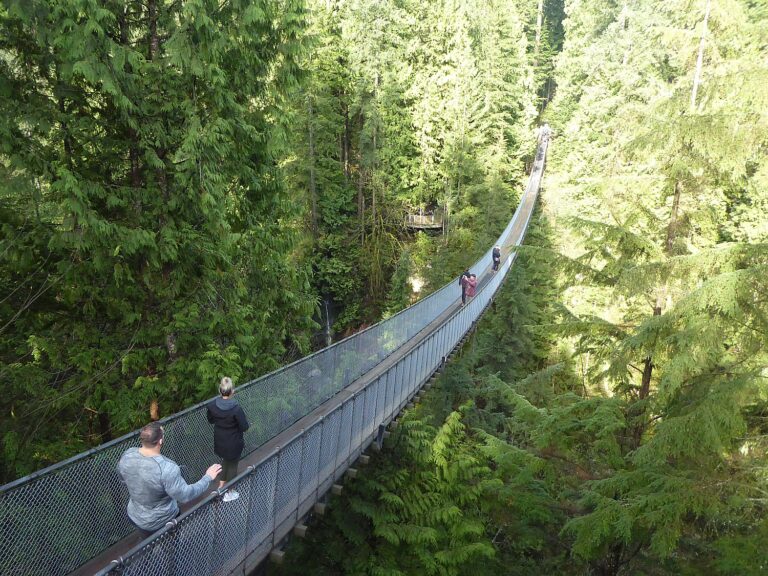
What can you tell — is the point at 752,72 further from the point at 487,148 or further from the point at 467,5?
the point at 467,5

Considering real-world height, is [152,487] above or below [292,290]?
below

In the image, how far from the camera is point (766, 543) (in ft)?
11.8

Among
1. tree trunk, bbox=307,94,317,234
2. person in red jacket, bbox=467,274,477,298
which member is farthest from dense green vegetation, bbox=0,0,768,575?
tree trunk, bbox=307,94,317,234

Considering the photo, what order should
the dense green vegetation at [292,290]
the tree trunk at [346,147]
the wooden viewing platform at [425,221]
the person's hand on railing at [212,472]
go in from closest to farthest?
the person's hand on railing at [212,472] < the dense green vegetation at [292,290] < the tree trunk at [346,147] < the wooden viewing platform at [425,221]

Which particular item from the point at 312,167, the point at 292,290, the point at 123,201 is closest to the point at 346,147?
the point at 312,167

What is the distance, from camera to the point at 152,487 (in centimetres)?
288

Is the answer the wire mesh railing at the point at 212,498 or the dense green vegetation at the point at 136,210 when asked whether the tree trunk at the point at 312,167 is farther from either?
the wire mesh railing at the point at 212,498

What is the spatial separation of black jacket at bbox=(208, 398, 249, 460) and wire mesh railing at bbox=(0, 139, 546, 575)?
293 mm

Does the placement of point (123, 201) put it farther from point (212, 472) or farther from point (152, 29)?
point (212, 472)

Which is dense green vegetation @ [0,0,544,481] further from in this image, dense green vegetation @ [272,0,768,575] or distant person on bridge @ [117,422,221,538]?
dense green vegetation @ [272,0,768,575]

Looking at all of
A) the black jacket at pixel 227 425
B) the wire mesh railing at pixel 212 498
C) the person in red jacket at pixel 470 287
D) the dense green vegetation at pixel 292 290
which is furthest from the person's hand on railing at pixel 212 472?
the person in red jacket at pixel 470 287

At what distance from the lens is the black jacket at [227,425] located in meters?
3.78

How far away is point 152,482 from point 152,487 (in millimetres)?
52

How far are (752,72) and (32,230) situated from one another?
22.5 ft
